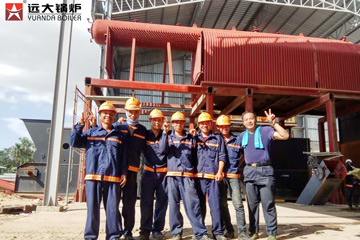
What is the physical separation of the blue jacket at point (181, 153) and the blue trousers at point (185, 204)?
0.46 feet

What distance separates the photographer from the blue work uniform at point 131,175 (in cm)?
373

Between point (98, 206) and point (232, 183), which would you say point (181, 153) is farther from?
point (98, 206)

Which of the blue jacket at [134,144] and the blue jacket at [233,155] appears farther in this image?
the blue jacket at [233,155]

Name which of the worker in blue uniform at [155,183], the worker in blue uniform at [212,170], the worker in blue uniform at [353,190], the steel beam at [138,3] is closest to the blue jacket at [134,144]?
the worker in blue uniform at [155,183]

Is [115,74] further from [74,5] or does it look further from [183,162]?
[183,162]

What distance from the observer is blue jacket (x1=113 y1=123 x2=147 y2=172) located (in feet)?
12.5

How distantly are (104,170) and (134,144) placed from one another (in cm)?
61

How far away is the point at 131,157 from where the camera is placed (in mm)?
3854

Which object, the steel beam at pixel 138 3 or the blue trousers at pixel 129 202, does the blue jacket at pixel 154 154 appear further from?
the steel beam at pixel 138 3

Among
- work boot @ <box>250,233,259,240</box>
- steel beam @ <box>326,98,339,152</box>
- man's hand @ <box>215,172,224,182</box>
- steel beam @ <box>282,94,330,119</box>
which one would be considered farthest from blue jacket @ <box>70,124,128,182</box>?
steel beam @ <box>282,94,330,119</box>

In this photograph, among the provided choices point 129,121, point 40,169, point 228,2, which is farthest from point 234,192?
point 228,2

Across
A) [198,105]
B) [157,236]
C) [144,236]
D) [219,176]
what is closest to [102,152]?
Result: [144,236]

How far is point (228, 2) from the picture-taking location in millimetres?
18406

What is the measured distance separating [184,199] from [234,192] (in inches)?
28.0
